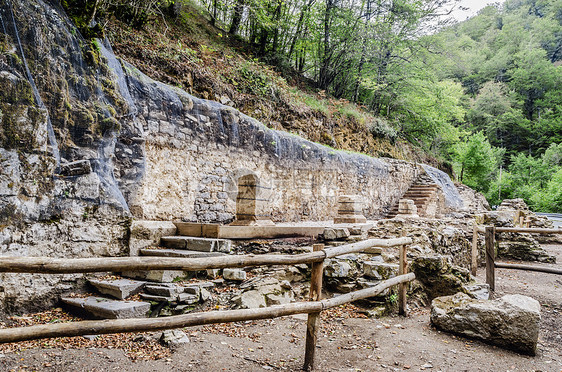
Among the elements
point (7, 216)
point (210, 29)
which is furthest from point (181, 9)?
point (7, 216)

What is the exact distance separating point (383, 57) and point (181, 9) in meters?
10.6

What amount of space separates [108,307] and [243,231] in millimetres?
2313

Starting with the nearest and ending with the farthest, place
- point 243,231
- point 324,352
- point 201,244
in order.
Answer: point 324,352, point 201,244, point 243,231

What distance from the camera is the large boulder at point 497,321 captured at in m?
2.87

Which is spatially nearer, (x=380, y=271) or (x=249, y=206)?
(x=380, y=271)

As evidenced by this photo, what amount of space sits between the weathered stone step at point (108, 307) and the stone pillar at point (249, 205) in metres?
2.65

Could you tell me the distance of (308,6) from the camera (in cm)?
1381

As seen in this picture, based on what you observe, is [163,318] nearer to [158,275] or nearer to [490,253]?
[158,275]

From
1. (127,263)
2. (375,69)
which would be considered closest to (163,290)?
(127,263)

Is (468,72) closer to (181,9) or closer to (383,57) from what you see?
(383,57)

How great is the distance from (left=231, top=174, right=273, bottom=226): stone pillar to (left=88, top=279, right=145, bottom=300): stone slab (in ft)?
7.69

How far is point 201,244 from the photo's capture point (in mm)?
4742

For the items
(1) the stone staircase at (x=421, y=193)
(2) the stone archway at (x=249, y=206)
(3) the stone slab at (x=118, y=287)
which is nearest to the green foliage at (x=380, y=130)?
(1) the stone staircase at (x=421, y=193)

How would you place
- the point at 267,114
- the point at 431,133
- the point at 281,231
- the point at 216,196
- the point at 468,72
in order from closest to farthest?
the point at 281,231 < the point at 216,196 < the point at 267,114 < the point at 431,133 < the point at 468,72
